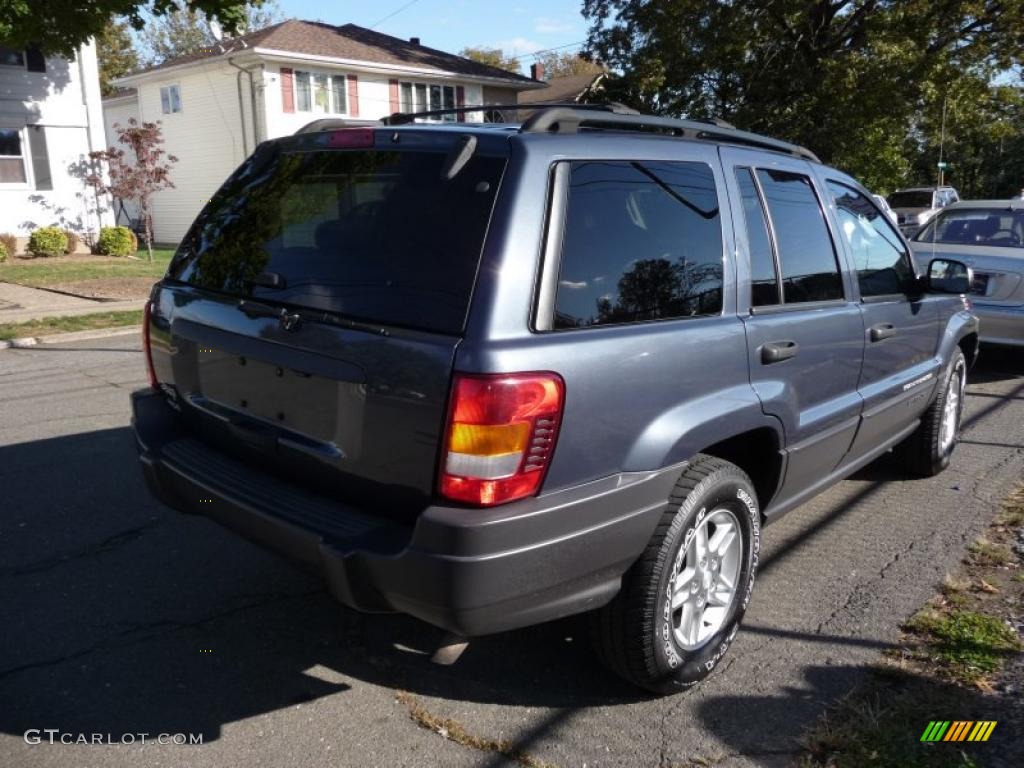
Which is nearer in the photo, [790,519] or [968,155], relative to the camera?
[790,519]

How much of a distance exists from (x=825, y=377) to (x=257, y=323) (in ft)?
A: 7.63

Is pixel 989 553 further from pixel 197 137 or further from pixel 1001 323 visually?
pixel 197 137

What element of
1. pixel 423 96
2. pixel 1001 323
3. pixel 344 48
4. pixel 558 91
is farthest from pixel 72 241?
pixel 558 91

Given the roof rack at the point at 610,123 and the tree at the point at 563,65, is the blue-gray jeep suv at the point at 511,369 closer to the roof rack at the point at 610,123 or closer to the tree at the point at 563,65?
the roof rack at the point at 610,123

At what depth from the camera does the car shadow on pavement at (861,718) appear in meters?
2.71

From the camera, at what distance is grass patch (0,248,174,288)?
16219 mm

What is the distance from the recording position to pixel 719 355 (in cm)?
299

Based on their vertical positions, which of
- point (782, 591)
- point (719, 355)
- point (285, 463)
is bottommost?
point (782, 591)

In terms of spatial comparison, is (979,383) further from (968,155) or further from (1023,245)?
(968,155)

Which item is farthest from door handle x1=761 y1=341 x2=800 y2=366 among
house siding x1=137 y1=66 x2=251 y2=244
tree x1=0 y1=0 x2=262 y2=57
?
house siding x1=137 y1=66 x2=251 y2=244

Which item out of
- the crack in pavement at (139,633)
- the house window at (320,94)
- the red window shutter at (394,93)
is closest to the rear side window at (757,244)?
the crack in pavement at (139,633)

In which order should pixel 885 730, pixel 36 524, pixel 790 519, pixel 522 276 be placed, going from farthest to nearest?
pixel 790 519 → pixel 36 524 → pixel 885 730 → pixel 522 276

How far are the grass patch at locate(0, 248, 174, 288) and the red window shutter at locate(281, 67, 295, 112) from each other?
7.66 meters

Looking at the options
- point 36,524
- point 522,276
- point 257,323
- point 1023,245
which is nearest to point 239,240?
point 257,323
